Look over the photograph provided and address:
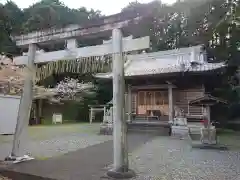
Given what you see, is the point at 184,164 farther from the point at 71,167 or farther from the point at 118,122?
the point at 71,167

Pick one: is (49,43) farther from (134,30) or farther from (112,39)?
(134,30)

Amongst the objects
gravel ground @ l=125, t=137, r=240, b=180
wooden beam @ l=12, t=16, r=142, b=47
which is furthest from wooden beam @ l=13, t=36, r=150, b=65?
gravel ground @ l=125, t=137, r=240, b=180

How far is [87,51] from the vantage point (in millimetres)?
5527

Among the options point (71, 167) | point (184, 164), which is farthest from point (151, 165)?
point (71, 167)

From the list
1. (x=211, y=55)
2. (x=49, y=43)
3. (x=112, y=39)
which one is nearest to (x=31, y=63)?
(x=49, y=43)

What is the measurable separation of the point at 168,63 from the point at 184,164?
31.8 ft

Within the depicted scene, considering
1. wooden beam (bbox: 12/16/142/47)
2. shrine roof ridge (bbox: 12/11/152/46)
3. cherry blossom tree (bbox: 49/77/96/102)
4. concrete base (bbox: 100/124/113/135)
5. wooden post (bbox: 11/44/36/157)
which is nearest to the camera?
shrine roof ridge (bbox: 12/11/152/46)

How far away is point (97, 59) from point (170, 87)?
854 cm

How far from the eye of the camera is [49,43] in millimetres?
6246

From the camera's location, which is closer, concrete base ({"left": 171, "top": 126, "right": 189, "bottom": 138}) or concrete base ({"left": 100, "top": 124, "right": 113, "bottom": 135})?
concrete base ({"left": 171, "top": 126, "right": 189, "bottom": 138})

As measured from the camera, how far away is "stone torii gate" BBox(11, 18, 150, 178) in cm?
473

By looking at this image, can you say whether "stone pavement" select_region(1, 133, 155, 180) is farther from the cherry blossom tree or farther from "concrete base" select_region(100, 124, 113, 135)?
the cherry blossom tree

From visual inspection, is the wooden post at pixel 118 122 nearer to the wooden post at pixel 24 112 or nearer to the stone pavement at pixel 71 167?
the stone pavement at pixel 71 167

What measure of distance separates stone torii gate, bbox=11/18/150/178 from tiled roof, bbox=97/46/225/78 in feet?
24.4
